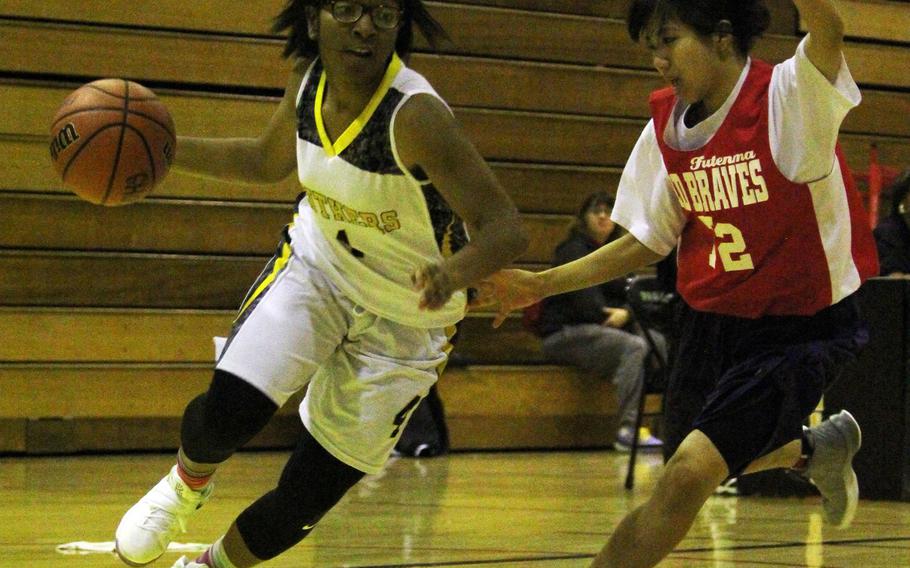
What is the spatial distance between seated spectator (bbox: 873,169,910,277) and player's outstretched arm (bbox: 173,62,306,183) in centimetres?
340

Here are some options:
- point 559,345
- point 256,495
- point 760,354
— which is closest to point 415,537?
point 256,495

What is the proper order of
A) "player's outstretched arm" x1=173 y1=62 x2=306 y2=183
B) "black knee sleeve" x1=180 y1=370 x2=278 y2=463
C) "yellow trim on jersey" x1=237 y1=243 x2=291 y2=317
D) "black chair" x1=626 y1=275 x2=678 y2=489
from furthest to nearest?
"black chair" x1=626 y1=275 x2=678 y2=489 → "player's outstretched arm" x1=173 y1=62 x2=306 y2=183 → "yellow trim on jersey" x1=237 y1=243 x2=291 y2=317 → "black knee sleeve" x1=180 y1=370 x2=278 y2=463

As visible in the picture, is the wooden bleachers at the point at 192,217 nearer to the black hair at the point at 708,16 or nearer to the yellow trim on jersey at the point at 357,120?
the yellow trim on jersey at the point at 357,120

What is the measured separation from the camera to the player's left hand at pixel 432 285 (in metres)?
2.63

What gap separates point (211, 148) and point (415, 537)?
154cm

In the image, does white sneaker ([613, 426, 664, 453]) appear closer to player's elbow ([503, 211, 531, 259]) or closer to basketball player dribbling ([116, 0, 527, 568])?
basketball player dribbling ([116, 0, 527, 568])

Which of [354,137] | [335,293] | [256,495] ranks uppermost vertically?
[354,137]

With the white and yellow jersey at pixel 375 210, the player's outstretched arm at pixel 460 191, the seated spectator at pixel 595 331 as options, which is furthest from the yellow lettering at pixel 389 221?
the seated spectator at pixel 595 331

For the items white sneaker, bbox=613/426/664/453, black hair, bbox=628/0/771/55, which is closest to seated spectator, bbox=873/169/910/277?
white sneaker, bbox=613/426/664/453

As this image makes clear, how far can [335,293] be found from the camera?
119 inches

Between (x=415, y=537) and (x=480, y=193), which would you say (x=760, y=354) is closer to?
(x=480, y=193)

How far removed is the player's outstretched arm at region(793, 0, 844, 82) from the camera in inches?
104

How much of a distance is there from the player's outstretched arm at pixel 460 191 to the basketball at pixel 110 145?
641 millimetres

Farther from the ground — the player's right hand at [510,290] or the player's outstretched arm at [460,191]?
the player's outstretched arm at [460,191]
